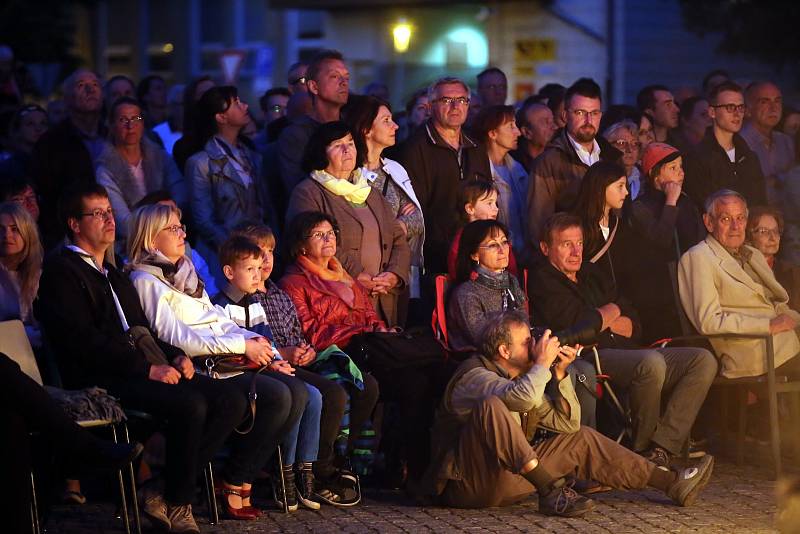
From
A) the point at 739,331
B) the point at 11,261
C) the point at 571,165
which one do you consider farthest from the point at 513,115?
the point at 11,261

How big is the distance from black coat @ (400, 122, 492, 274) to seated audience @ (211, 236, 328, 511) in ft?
6.12

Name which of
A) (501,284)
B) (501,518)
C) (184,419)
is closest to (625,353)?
(501,284)

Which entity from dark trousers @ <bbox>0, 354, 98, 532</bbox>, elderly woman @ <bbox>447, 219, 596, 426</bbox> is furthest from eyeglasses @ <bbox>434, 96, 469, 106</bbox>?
dark trousers @ <bbox>0, 354, 98, 532</bbox>

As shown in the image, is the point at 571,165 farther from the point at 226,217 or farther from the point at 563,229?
the point at 226,217

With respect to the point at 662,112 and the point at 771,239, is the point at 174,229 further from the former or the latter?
the point at 662,112

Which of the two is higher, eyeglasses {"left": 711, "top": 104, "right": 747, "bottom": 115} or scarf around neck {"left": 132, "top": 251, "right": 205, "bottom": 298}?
eyeglasses {"left": 711, "top": 104, "right": 747, "bottom": 115}

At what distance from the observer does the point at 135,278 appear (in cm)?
900

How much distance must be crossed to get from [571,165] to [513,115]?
584 millimetres

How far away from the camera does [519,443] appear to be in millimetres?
8836

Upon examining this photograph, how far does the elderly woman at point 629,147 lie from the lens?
480 inches

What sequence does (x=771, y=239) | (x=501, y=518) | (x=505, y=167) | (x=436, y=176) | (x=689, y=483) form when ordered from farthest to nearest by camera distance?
(x=505, y=167) < (x=436, y=176) < (x=771, y=239) < (x=689, y=483) < (x=501, y=518)

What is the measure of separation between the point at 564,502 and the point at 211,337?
6.79 ft

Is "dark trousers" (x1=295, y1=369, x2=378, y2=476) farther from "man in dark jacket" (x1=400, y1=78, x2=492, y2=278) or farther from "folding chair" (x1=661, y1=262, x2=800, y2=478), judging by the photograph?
"folding chair" (x1=661, y1=262, x2=800, y2=478)

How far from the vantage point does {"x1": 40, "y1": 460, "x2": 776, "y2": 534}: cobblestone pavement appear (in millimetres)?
8656
